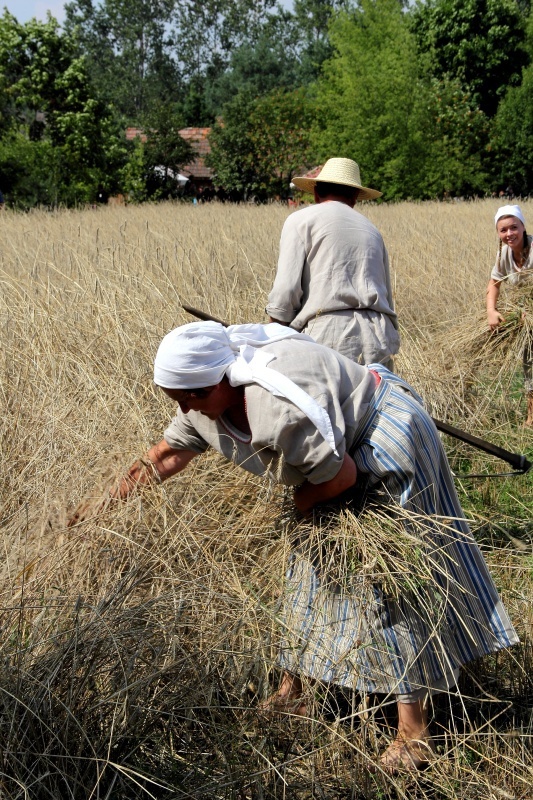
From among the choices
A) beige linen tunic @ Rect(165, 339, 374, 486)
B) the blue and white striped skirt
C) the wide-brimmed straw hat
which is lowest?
the blue and white striped skirt

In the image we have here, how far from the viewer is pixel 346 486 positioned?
228 centimetres

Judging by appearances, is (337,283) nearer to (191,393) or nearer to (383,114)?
(191,393)

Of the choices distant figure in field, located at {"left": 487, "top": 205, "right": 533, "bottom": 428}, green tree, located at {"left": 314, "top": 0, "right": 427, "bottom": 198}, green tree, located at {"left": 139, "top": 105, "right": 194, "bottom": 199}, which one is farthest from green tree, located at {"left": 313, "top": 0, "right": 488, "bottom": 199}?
distant figure in field, located at {"left": 487, "top": 205, "right": 533, "bottom": 428}

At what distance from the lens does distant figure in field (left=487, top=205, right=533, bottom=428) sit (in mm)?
5055

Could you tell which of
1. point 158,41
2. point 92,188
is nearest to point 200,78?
point 158,41

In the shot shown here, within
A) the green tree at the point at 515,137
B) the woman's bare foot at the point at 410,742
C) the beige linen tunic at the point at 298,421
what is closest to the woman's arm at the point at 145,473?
the beige linen tunic at the point at 298,421

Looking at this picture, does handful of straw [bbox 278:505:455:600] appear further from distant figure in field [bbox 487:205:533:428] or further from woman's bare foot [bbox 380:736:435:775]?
distant figure in field [bbox 487:205:533:428]

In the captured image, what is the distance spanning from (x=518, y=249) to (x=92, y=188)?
1705 cm

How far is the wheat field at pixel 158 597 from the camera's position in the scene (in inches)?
79.4

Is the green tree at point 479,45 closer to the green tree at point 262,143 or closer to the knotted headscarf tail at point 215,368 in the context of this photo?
the green tree at point 262,143

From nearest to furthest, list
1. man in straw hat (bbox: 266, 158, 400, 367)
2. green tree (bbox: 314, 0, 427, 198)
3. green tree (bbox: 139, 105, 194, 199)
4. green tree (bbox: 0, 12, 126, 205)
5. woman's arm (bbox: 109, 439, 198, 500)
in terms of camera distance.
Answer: woman's arm (bbox: 109, 439, 198, 500)
man in straw hat (bbox: 266, 158, 400, 367)
green tree (bbox: 0, 12, 126, 205)
green tree (bbox: 314, 0, 427, 198)
green tree (bbox: 139, 105, 194, 199)

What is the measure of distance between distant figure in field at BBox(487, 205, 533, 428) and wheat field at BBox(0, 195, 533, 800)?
0.29 metres

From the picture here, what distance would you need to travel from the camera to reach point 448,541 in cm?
247

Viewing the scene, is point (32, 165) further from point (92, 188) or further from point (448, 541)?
point (448, 541)
